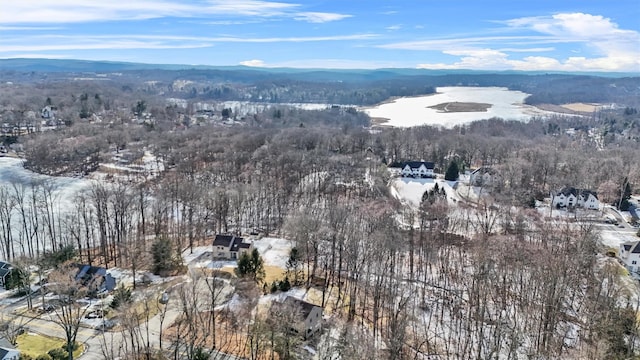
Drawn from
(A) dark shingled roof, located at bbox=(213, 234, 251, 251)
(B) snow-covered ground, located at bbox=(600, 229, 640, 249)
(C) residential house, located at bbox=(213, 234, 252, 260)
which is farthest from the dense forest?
(A) dark shingled roof, located at bbox=(213, 234, 251, 251)

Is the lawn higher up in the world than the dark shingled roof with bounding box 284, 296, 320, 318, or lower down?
lower down

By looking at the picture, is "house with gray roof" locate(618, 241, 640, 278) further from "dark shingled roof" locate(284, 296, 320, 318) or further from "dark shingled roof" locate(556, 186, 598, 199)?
"dark shingled roof" locate(284, 296, 320, 318)

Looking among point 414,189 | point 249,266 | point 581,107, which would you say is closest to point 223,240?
point 249,266

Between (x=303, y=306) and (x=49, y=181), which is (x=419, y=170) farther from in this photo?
(x=49, y=181)

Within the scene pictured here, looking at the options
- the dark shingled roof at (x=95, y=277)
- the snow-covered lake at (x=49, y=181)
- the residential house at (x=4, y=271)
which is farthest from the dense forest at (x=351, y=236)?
the snow-covered lake at (x=49, y=181)

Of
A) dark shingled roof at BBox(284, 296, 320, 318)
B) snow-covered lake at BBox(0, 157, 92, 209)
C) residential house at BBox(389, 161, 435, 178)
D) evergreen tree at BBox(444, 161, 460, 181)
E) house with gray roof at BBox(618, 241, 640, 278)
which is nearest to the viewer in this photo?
dark shingled roof at BBox(284, 296, 320, 318)

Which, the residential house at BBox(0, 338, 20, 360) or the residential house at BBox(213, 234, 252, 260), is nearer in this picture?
the residential house at BBox(0, 338, 20, 360)
